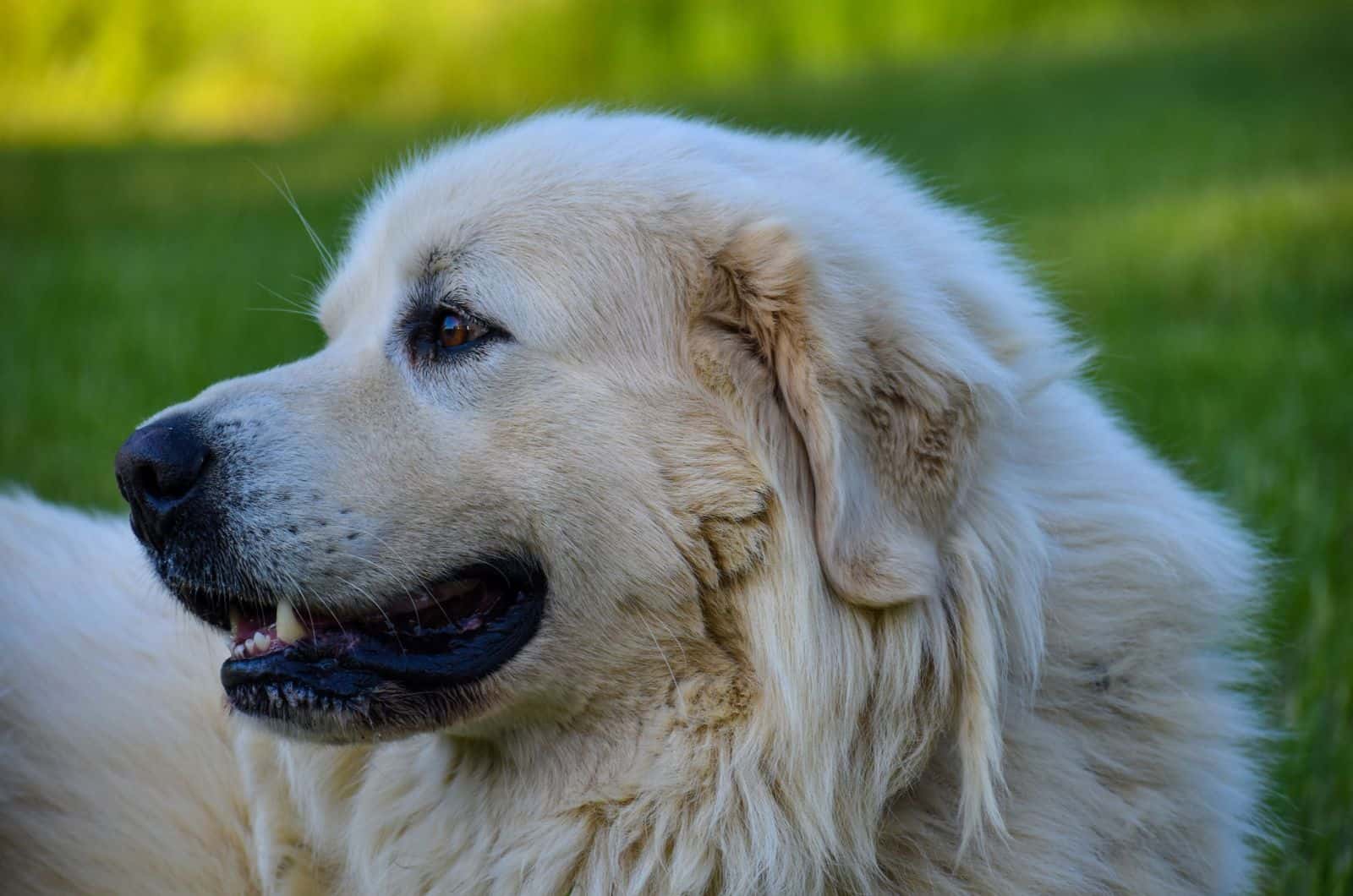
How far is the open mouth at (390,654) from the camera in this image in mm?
2623

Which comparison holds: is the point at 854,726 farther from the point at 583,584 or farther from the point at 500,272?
the point at 500,272

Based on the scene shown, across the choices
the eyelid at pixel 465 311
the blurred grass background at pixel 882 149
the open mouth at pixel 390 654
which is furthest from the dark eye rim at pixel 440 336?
the blurred grass background at pixel 882 149

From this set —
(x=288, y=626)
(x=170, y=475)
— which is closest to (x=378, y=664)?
(x=288, y=626)

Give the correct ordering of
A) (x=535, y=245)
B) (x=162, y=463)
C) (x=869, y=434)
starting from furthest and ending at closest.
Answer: (x=535, y=245)
(x=162, y=463)
(x=869, y=434)

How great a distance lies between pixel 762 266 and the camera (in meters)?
2.61

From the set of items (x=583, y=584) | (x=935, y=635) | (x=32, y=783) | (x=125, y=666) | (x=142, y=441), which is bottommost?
(x=32, y=783)

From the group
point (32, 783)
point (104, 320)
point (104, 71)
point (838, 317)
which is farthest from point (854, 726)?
point (104, 71)

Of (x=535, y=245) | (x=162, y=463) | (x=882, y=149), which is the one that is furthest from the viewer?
(x=882, y=149)

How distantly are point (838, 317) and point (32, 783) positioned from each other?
194 cm

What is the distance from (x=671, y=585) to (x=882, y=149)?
174 centimetres

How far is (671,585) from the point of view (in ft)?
8.59

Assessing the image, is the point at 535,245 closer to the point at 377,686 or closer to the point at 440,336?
the point at 440,336

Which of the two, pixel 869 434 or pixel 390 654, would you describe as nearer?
pixel 869 434

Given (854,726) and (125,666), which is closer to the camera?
(854,726)
